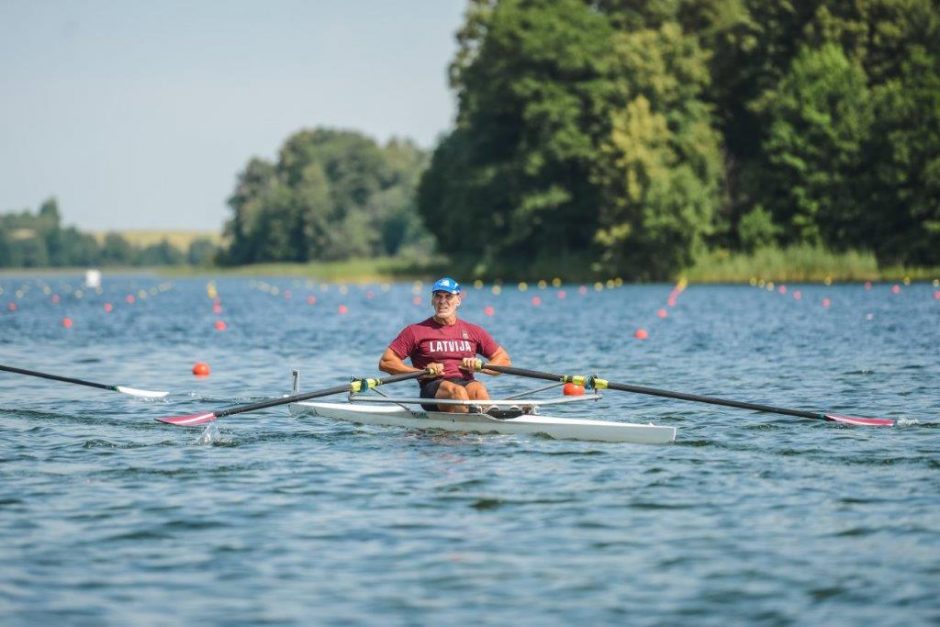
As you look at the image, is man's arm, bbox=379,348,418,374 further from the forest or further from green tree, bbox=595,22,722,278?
green tree, bbox=595,22,722,278

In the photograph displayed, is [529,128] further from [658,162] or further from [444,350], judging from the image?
[444,350]

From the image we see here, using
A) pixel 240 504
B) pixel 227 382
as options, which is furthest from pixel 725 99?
pixel 240 504

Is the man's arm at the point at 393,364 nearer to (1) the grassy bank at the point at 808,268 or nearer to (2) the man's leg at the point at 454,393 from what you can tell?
(2) the man's leg at the point at 454,393

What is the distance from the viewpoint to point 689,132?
260 feet

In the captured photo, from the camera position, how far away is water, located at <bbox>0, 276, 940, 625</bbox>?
938cm

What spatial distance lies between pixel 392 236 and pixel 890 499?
524ft

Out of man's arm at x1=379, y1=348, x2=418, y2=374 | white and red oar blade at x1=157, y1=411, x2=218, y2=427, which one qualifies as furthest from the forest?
white and red oar blade at x1=157, y1=411, x2=218, y2=427

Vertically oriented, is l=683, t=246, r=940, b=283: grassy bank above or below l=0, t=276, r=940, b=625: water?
above

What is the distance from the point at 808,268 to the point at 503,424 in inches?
2110

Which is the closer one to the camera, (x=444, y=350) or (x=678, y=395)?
(x=678, y=395)

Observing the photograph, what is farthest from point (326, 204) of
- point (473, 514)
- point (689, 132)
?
point (473, 514)

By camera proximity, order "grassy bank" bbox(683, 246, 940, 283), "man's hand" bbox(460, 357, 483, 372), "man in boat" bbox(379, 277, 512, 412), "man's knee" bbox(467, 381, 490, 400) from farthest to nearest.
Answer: "grassy bank" bbox(683, 246, 940, 283), "man in boat" bbox(379, 277, 512, 412), "man's knee" bbox(467, 381, 490, 400), "man's hand" bbox(460, 357, 483, 372)

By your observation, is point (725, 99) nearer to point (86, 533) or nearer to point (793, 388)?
point (793, 388)

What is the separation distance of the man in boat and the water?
0.64m
